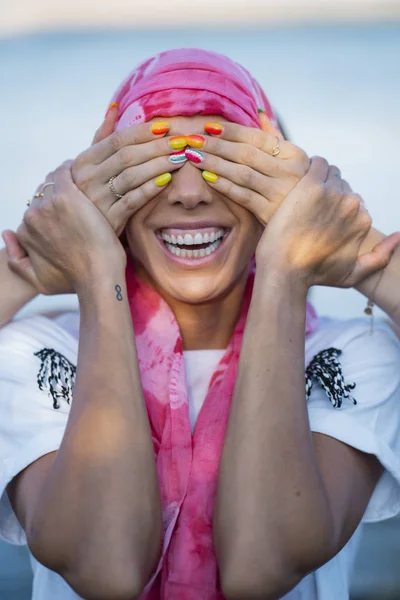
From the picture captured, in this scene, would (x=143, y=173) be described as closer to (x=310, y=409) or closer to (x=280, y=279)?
(x=280, y=279)

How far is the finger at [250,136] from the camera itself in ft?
4.77

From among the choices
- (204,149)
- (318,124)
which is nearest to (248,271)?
(204,149)

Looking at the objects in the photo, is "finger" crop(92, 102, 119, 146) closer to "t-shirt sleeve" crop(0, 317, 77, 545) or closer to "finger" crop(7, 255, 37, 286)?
"finger" crop(7, 255, 37, 286)

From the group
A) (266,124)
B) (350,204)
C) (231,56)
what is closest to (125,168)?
(266,124)

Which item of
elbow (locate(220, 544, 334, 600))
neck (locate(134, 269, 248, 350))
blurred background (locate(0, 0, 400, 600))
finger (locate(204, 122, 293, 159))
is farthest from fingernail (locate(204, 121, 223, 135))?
blurred background (locate(0, 0, 400, 600))

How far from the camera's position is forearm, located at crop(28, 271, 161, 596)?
4.13ft

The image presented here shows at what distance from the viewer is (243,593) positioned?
49.7 inches

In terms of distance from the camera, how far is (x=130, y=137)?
1.45 metres

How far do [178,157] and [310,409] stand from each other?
1.68 ft


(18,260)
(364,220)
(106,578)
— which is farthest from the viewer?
(18,260)

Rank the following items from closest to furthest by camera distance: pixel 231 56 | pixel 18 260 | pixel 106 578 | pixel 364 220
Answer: pixel 106 578
pixel 364 220
pixel 18 260
pixel 231 56

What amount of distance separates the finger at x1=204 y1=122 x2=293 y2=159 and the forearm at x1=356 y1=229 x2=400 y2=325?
242mm

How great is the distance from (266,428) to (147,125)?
1.92 feet

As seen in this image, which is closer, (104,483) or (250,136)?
(104,483)
